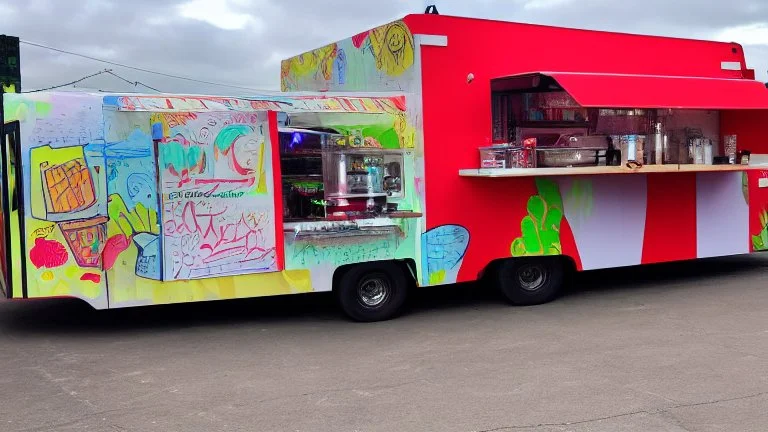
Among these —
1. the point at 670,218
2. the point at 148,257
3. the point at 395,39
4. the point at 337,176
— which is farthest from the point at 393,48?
the point at 670,218

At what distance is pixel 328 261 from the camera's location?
8055mm

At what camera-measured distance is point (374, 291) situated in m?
8.49

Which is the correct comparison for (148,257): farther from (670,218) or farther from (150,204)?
(670,218)

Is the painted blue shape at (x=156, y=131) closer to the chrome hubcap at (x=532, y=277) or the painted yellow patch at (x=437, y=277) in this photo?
the painted yellow patch at (x=437, y=277)

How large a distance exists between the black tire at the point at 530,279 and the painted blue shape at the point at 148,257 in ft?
13.0

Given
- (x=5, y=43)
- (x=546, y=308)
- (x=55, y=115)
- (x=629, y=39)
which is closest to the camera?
(x=55, y=115)

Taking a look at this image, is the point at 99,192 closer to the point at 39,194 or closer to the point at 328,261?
the point at 39,194

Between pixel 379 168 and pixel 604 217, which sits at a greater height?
pixel 379 168

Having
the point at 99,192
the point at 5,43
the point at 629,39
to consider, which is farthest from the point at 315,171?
the point at 5,43

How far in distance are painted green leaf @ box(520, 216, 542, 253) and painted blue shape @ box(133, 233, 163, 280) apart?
4165 mm

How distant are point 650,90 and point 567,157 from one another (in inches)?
52.4

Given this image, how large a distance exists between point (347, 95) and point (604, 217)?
3.66 meters

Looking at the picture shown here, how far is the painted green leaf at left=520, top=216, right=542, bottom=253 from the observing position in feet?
29.5

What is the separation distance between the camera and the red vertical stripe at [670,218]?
9.89 metres
